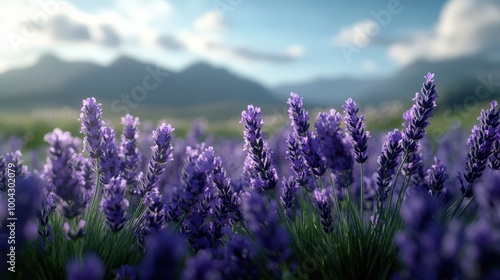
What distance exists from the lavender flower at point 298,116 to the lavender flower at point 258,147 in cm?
22

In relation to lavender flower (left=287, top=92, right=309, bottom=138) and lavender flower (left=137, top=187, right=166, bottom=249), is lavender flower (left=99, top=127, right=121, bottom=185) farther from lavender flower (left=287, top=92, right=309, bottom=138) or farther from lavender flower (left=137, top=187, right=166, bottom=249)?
lavender flower (left=287, top=92, right=309, bottom=138)

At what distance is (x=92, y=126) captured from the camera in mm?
2994

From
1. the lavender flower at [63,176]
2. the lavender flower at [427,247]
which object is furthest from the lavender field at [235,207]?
the lavender flower at [427,247]

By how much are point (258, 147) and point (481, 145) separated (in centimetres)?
136

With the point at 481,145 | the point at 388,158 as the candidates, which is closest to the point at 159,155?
the point at 388,158

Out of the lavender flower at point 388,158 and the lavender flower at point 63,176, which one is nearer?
the lavender flower at point 63,176

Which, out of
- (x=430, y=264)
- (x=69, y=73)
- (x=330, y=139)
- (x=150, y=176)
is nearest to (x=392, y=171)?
(x=330, y=139)

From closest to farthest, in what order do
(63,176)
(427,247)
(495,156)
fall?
1. (427,247)
2. (63,176)
3. (495,156)

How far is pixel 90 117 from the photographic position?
2.97 m

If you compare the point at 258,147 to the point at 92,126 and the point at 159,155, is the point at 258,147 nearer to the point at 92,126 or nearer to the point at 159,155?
the point at 159,155

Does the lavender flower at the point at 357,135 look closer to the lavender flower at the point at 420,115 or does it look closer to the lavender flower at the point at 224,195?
the lavender flower at the point at 420,115

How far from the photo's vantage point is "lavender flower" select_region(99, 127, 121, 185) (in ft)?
9.95

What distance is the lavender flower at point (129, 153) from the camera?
10.8 feet

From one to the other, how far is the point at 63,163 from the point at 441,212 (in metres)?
2.24
